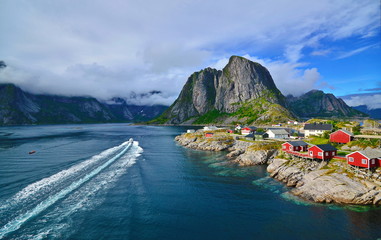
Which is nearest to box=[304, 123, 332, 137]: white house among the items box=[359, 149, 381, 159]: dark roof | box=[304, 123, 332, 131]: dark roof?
box=[304, 123, 332, 131]: dark roof

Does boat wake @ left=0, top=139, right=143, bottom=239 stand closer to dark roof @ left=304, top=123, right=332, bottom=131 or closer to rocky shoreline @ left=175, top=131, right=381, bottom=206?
rocky shoreline @ left=175, top=131, right=381, bottom=206

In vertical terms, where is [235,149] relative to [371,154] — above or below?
below

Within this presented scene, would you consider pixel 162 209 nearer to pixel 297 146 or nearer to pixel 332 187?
pixel 332 187

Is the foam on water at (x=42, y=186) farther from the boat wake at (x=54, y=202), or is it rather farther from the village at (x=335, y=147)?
the village at (x=335, y=147)

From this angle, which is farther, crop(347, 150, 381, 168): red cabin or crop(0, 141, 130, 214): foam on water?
crop(347, 150, 381, 168): red cabin

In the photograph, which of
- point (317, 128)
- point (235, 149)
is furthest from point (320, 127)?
point (235, 149)

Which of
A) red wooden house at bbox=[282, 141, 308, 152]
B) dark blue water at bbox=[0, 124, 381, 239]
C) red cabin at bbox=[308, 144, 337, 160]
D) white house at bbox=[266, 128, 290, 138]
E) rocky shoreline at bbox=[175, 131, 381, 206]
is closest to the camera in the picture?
dark blue water at bbox=[0, 124, 381, 239]

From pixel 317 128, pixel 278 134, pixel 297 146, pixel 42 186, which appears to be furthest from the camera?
pixel 278 134
